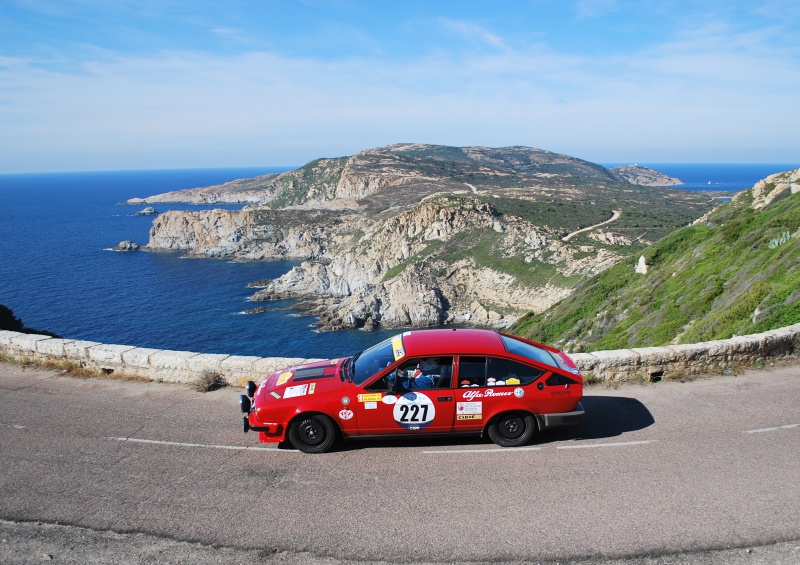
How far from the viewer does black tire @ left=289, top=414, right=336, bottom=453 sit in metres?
7.17

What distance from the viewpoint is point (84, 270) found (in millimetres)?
97625

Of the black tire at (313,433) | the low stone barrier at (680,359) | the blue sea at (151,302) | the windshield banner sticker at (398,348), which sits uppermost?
the windshield banner sticker at (398,348)

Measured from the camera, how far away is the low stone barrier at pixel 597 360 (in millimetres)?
9617

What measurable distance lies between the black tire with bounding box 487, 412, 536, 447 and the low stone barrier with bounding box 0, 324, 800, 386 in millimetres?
2746

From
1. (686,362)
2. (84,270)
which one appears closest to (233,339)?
(84,270)

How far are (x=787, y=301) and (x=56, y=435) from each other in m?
15.0

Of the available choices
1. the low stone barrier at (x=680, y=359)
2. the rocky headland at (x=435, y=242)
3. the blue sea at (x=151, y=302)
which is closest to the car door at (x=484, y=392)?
the low stone barrier at (x=680, y=359)

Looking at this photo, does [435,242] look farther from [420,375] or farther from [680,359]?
[420,375]

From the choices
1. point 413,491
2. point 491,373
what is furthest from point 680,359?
point 413,491

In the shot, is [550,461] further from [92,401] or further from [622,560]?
[92,401]

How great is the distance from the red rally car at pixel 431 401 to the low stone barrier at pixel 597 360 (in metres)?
2.05

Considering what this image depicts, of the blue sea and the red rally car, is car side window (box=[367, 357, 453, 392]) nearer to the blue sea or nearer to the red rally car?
the red rally car

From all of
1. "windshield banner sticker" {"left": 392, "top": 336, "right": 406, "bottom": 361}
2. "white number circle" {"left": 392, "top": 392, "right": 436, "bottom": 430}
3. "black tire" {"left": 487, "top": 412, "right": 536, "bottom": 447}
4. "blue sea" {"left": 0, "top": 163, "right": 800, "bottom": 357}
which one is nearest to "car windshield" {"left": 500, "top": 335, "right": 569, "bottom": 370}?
"black tire" {"left": 487, "top": 412, "right": 536, "bottom": 447}

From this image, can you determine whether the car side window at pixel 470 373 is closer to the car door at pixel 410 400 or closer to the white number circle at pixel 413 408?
the car door at pixel 410 400
